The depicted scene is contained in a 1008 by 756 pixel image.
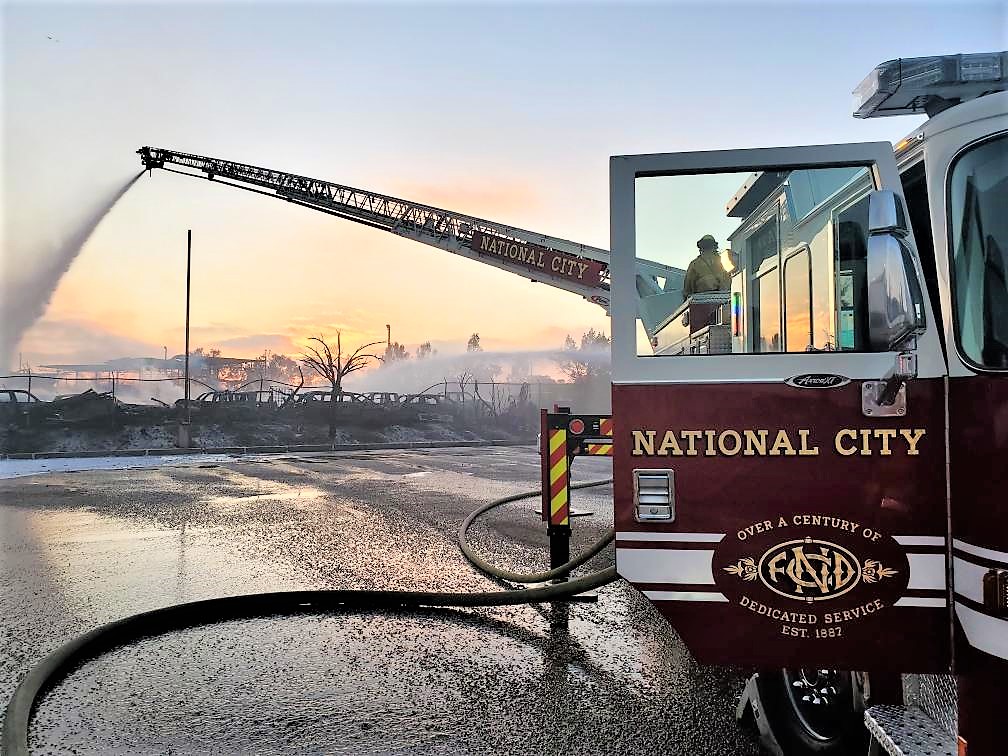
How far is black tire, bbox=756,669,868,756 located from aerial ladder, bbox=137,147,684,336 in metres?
1.49

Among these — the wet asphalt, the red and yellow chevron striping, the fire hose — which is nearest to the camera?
the wet asphalt

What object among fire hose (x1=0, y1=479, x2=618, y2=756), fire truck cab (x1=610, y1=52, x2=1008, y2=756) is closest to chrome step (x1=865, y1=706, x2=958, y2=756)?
fire truck cab (x1=610, y1=52, x2=1008, y2=756)

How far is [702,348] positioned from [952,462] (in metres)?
0.81

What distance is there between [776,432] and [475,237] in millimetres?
11048

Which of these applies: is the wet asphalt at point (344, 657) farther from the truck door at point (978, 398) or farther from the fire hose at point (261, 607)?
the truck door at point (978, 398)

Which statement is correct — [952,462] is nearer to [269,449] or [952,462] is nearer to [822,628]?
[822,628]

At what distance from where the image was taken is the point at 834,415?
2.34 metres

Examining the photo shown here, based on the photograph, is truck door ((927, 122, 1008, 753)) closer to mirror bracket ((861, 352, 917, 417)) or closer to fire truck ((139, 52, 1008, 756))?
fire truck ((139, 52, 1008, 756))

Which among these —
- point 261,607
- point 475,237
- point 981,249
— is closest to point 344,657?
point 261,607

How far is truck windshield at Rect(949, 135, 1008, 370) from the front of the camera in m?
2.06

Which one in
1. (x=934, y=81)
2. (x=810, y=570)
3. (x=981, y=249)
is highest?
(x=934, y=81)

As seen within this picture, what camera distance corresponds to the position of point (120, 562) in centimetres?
721

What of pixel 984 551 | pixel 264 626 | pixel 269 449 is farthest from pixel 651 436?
pixel 269 449

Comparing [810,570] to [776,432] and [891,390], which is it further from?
[891,390]
